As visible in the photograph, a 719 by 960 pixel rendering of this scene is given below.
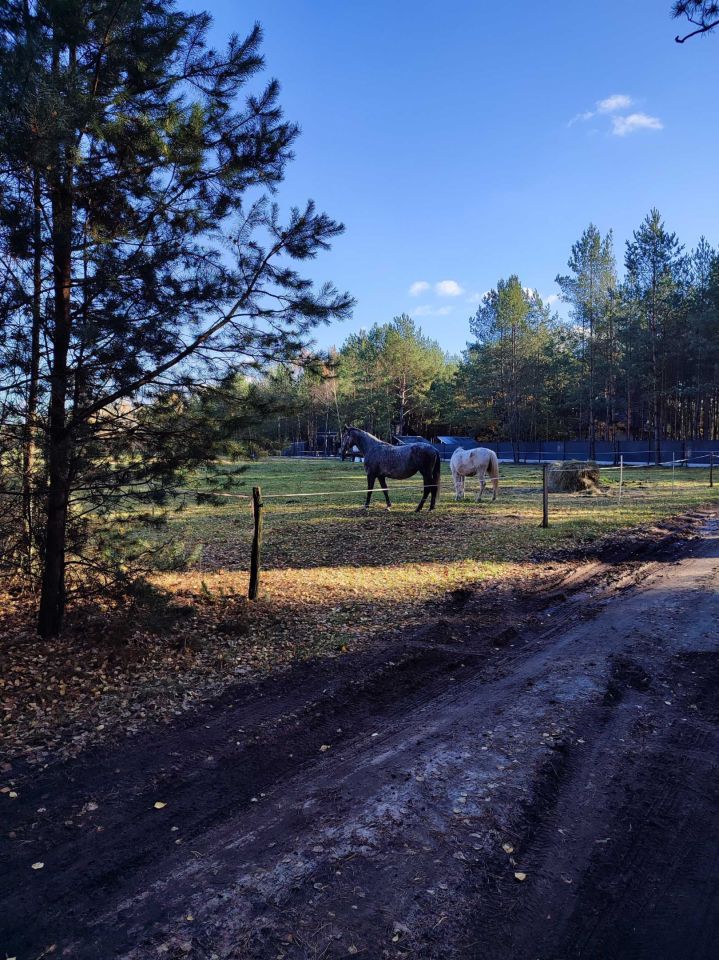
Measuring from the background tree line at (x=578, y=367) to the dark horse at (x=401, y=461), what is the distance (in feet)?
36.7

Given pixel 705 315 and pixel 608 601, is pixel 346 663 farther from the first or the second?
pixel 705 315

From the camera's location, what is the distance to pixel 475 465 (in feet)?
52.0

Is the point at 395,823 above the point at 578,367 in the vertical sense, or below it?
below

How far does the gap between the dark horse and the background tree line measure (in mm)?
11177

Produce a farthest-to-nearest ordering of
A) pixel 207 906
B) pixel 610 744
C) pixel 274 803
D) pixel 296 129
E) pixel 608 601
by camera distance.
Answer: pixel 608 601
pixel 296 129
pixel 610 744
pixel 274 803
pixel 207 906

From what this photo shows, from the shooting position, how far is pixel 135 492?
189 inches

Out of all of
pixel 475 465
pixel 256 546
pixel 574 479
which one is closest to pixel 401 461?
pixel 475 465

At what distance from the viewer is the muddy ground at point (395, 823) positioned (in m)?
2.08

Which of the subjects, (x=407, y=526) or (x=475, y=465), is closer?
(x=407, y=526)

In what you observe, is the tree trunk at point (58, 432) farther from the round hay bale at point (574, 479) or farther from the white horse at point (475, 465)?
the round hay bale at point (574, 479)

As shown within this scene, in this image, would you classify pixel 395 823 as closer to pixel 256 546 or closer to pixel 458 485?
pixel 256 546

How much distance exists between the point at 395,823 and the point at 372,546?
7083 mm

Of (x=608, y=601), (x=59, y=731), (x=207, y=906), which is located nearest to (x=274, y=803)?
(x=207, y=906)

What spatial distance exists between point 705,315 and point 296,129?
3115cm
